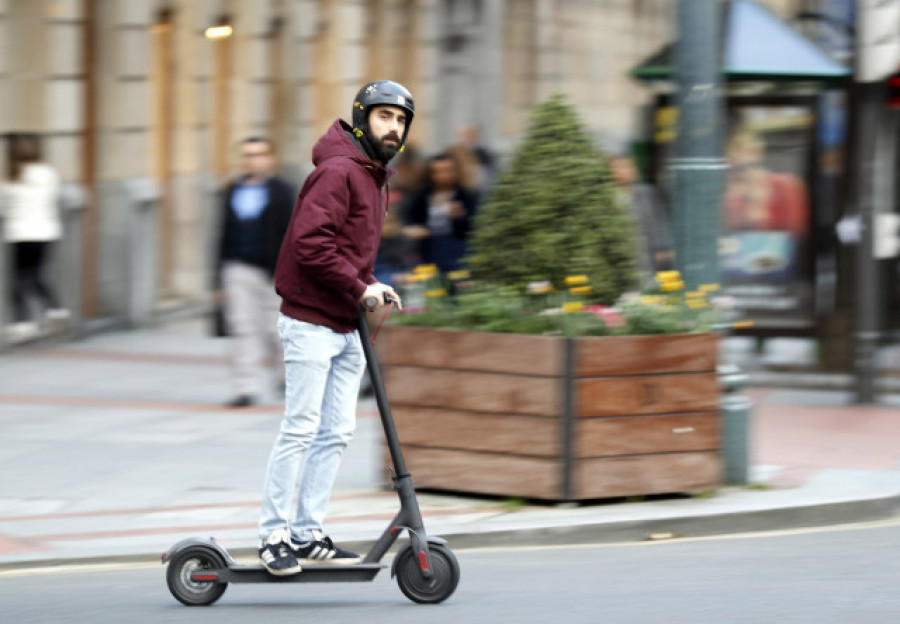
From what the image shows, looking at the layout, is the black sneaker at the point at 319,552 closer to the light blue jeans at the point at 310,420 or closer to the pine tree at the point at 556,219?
the light blue jeans at the point at 310,420

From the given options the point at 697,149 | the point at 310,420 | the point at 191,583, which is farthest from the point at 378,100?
the point at 697,149

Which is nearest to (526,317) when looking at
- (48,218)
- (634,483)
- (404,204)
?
(634,483)

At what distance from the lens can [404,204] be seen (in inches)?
488

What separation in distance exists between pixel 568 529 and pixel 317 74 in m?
15.5

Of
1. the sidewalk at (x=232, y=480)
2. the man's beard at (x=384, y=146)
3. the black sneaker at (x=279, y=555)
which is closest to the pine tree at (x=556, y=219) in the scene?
the sidewalk at (x=232, y=480)

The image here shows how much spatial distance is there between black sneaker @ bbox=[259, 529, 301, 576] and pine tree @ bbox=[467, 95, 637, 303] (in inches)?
98.8

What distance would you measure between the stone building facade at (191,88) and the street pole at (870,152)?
2.09 meters

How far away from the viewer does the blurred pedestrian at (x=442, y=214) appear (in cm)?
1215

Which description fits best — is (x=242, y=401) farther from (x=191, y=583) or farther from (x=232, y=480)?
(x=191, y=583)

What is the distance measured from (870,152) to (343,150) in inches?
272

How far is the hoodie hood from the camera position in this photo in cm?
577

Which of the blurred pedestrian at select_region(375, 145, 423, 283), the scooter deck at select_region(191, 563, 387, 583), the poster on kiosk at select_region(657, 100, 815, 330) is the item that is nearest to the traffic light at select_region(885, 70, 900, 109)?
the poster on kiosk at select_region(657, 100, 815, 330)

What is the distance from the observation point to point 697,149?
8375mm

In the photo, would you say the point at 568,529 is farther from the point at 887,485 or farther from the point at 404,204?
the point at 404,204
